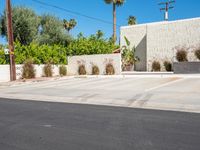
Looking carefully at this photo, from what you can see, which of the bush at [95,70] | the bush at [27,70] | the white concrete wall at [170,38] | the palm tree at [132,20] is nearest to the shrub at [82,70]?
the bush at [95,70]

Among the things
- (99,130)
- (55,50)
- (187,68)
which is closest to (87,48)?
(55,50)

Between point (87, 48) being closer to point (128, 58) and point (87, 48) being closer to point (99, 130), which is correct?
point (128, 58)

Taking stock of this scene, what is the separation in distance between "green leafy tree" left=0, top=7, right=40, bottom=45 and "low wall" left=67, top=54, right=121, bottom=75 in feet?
32.5

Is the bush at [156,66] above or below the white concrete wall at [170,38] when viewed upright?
below

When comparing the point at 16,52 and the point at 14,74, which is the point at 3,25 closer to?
the point at 16,52

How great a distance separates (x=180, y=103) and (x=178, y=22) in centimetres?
1969

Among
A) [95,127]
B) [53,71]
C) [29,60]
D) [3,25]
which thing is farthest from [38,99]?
[3,25]

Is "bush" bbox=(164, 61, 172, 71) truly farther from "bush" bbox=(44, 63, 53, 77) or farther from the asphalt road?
the asphalt road

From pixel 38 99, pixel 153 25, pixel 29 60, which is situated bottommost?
pixel 38 99

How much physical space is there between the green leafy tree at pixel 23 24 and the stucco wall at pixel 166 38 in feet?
46.6

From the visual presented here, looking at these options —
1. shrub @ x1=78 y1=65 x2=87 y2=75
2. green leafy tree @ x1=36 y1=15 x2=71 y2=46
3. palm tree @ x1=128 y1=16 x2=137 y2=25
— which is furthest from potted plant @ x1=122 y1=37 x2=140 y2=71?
palm tree @ x1=128 y1=16 x2=137 y2=25

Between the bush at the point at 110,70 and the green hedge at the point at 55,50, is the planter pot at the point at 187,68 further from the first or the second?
the green hedge at the point at 55,50

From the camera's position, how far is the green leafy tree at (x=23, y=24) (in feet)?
110

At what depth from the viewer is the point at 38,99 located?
40.4 feet
